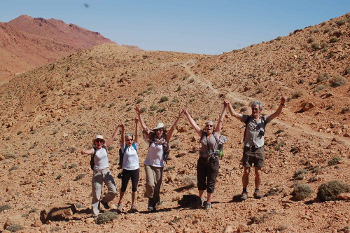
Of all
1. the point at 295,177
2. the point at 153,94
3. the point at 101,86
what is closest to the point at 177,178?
the point at 295,177

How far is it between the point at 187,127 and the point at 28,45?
10851cm

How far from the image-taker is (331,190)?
6996 mm

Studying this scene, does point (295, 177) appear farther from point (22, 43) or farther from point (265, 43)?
point (22, 43)

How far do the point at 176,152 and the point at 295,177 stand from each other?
626 centimetres

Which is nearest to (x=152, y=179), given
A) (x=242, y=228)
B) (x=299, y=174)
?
(x=242, y=228)

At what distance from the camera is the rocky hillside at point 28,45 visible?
3423 inches

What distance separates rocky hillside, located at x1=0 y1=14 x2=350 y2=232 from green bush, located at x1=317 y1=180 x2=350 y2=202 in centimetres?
25

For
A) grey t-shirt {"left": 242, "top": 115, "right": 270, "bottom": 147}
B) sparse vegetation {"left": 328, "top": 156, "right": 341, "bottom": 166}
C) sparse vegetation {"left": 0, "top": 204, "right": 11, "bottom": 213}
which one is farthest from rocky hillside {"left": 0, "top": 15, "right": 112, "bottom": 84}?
grey t-shirt {"left": 242, "top": 115, "right": 270, "bottom": 147}

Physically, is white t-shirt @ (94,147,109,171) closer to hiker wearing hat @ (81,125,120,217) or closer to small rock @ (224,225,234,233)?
hiker wearing hat @ (81,125,120,217)

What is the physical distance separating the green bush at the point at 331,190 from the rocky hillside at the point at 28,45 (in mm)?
67677

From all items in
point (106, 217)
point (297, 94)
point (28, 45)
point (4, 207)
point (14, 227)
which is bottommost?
point (4, 207)

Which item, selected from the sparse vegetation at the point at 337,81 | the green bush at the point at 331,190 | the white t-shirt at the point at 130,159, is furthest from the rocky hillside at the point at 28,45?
the green bush at the point at 331,190

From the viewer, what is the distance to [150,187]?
7.55 m

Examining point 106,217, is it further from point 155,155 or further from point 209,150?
point 209,150
